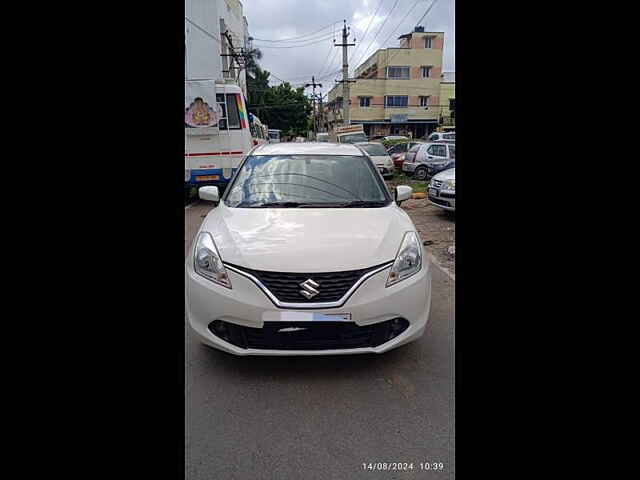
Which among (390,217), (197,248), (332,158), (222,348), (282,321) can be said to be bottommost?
(222,348)

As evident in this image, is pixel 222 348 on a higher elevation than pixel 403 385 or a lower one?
higher

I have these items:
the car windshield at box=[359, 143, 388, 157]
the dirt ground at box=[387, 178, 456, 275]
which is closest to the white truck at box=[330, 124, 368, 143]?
the car windshield at box=[359, 143, 388, 157]

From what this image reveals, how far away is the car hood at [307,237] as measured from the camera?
8.39 ft

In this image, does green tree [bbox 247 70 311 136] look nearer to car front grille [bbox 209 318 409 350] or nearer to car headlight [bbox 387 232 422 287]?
car headlight [bbox 387 232 422 287]

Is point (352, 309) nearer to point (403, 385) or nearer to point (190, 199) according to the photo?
point (403, 385)

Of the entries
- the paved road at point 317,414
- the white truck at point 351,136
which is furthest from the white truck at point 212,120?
the white truck at point 351,136

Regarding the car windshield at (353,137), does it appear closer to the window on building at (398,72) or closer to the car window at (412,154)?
the car window at (412,154)

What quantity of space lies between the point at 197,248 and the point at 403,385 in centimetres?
162

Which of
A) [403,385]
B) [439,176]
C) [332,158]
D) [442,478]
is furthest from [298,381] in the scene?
[439,176]

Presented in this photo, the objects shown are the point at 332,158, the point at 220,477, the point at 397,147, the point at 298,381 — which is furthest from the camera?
the point at 397,147

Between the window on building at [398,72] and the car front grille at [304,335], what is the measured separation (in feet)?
145

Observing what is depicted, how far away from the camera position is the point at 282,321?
2.44 metres

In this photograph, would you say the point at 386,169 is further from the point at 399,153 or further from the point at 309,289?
the point at 309,289

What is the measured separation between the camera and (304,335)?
247 centimetres
